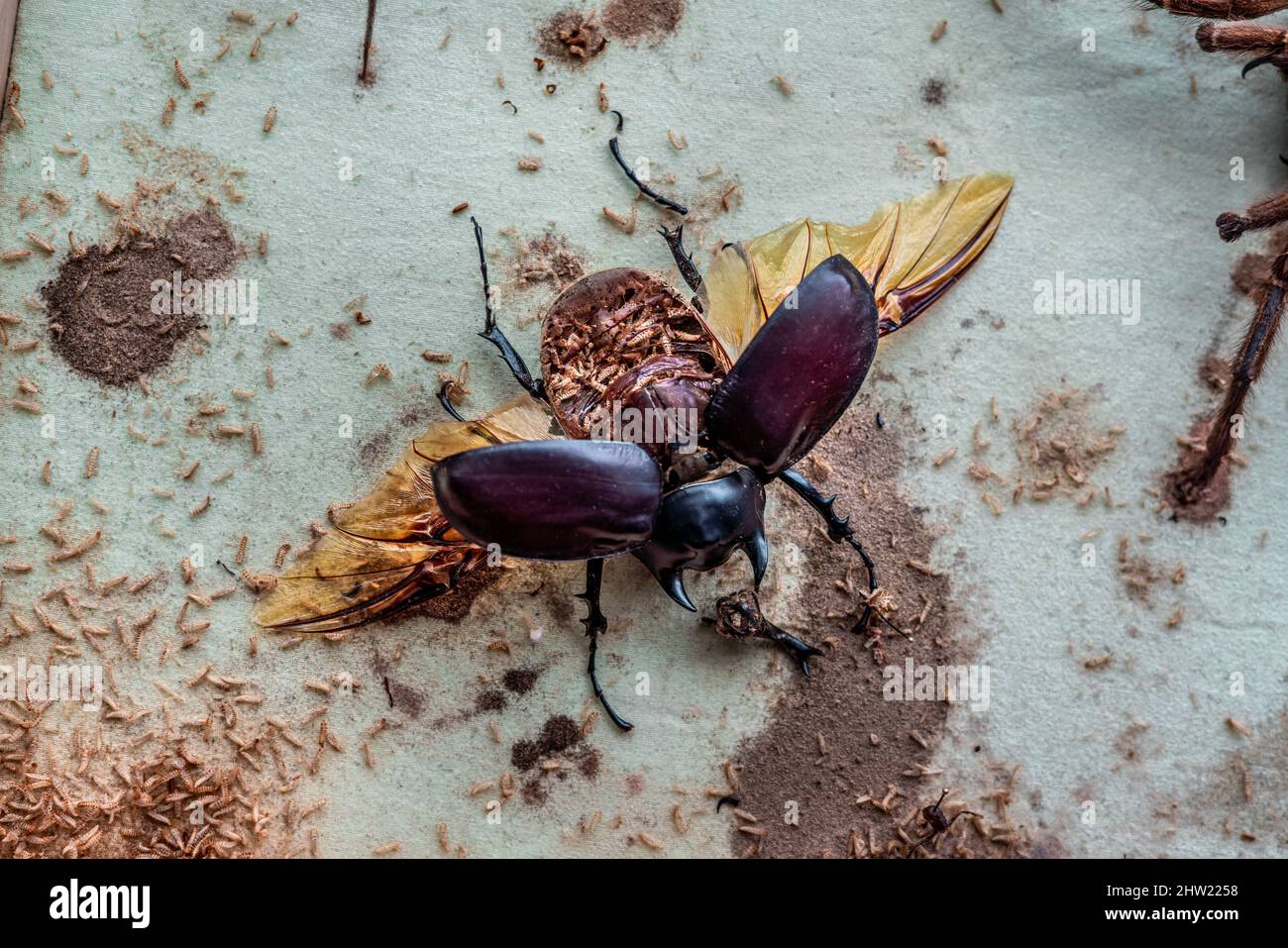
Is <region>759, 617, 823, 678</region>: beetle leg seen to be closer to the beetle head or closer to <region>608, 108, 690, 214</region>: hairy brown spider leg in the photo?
the beetle head

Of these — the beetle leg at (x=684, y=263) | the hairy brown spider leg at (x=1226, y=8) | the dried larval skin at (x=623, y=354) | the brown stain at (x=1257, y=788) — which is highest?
the hairy brown spider leg at (x=1226, y=8)

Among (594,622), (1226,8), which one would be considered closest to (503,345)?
(594,622)

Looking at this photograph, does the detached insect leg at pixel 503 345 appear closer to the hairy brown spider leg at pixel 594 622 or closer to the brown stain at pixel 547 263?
the brown stain at pixel 547 263

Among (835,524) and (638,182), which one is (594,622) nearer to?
(835,524)

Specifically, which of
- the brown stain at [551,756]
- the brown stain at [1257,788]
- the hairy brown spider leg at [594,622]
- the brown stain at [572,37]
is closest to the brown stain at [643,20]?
the brown stain at [572,37]

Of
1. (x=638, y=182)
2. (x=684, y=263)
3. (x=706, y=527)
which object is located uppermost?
(x=638, y=182)

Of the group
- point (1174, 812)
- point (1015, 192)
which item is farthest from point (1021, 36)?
point (1174, 812)

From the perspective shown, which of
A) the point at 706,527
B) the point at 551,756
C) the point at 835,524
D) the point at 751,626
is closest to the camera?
the point at 706,527
